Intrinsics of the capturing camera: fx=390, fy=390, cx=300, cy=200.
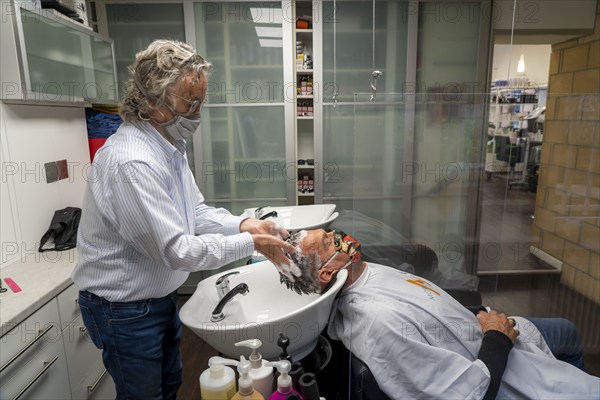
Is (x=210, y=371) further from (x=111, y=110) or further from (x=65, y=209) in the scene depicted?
(x=111, y=110)

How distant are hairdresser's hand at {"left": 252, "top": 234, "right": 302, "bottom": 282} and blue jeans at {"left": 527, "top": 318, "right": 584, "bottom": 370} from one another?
1040mm

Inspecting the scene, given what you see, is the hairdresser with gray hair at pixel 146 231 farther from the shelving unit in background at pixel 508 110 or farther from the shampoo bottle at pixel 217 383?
the shelving unit in background at pixel 508 110

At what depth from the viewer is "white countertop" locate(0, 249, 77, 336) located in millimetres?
1352

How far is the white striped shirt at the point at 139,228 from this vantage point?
105cm

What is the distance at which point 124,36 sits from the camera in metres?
2.95

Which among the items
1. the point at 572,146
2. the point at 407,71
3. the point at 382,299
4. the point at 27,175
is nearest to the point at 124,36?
the point at 27,175

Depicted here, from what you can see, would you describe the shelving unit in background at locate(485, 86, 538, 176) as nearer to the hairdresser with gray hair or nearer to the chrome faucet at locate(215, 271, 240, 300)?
the hairdresser with gray hair

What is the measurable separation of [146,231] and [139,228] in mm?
21

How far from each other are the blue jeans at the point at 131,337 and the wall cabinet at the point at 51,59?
3.96 ft

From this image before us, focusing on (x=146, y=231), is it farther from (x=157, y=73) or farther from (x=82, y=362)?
(x=82, y=362)

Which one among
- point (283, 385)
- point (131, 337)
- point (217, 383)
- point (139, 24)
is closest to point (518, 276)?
point (283, 385)

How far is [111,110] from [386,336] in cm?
239

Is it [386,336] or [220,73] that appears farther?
[220,73]

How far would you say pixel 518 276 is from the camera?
2.06 metres
